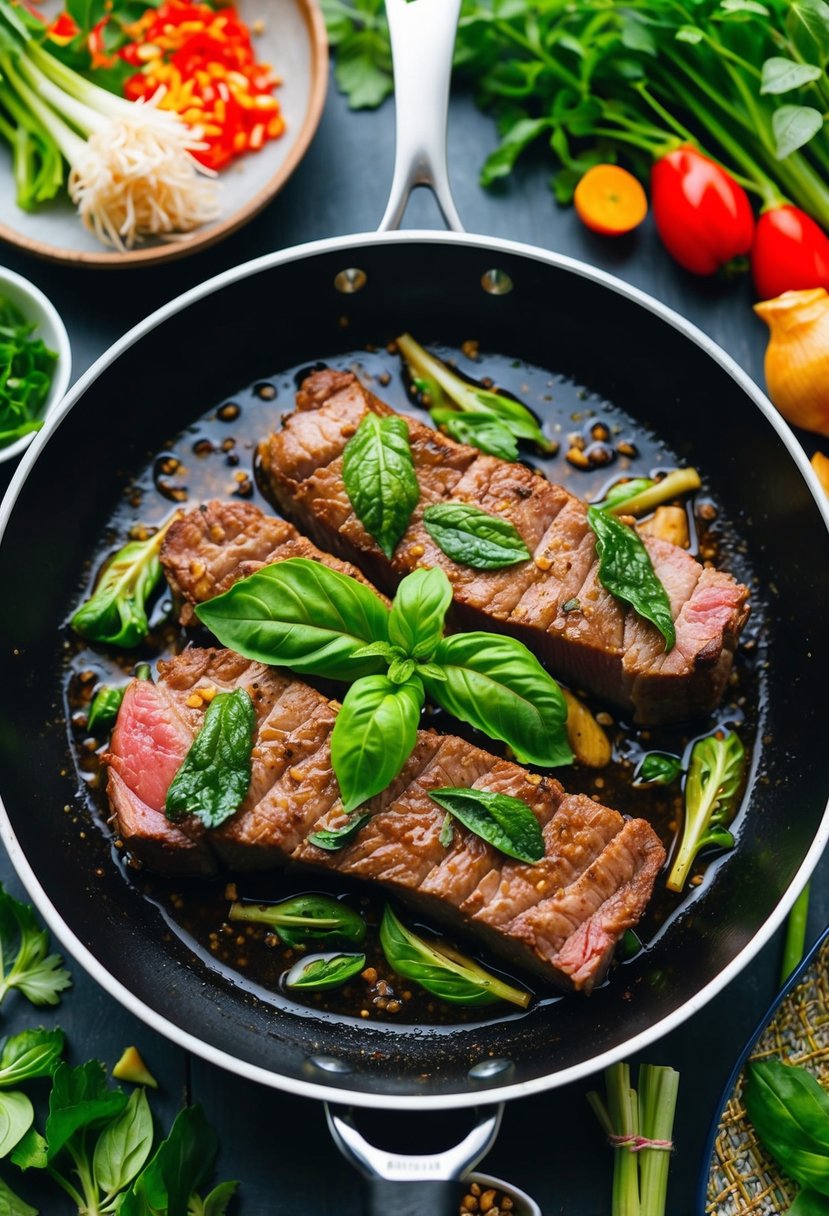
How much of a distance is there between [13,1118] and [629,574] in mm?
2445

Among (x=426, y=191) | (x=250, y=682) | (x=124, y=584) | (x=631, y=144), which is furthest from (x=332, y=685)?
(x=631, y=144)

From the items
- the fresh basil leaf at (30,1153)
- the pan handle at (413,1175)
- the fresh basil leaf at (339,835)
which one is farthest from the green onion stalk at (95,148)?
the pan handle at (413,1175)

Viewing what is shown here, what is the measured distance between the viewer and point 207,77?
4.39 metres

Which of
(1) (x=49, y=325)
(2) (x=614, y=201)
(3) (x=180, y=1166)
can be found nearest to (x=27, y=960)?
(3) (x=180, y=1166)

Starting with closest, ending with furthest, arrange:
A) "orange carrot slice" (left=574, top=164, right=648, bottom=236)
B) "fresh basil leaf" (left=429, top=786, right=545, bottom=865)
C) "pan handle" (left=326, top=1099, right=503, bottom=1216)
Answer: "pan handle" (left=326, top=1099, right=503, bottom=1216) < "fresh basil leaf" (left=429, top=786, right=545, bottom=865) < "orange carrot slice" (left=574, top=164, right=648, bottom=236)

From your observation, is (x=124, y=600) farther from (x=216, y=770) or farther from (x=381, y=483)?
(x=381, y=483)

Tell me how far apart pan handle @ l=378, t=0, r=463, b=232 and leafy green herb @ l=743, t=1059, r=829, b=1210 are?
289cm

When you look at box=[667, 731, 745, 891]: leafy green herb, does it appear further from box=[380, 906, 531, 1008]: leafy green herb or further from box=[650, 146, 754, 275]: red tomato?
box=[650, 146, 754, 275]: red tomato

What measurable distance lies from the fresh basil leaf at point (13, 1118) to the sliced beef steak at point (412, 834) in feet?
2.62

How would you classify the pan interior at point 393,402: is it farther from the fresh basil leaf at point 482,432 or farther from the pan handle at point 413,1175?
the fresh basil leaf at point 482,432

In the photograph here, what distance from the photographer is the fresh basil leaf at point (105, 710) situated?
384cm

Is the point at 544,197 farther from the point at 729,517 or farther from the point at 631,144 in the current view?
the point at 729,517

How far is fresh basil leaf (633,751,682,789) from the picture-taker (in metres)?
3.82

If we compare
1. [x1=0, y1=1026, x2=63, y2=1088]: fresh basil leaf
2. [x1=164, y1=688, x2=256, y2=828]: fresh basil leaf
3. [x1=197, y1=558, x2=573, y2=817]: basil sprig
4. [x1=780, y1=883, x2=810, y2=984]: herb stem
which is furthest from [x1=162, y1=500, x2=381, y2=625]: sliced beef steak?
[x1=780, y1=883, x2=810, y2=984]: herb stem
